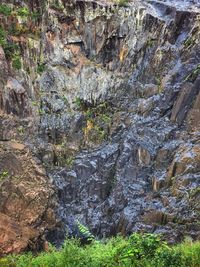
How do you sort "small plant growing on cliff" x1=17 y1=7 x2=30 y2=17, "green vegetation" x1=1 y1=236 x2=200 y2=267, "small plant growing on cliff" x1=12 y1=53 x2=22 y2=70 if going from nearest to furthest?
"green vegetation" x1=1 y1=236 x2=200 y2=267 → "small plant growing on cliff" x1=12 y1=53 x2=22 y2=70 → "small plant growing on cliff" x1=17 y1=7 x2=30 y2=17

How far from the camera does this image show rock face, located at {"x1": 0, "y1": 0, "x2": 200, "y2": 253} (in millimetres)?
17906

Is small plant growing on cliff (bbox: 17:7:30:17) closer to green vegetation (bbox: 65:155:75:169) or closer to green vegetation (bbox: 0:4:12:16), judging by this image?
green vegetation (bbox: 0:4:12:16)

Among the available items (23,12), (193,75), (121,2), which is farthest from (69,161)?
(121,2)

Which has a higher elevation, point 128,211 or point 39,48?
point 39,48

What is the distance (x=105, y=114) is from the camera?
2147 centimetres

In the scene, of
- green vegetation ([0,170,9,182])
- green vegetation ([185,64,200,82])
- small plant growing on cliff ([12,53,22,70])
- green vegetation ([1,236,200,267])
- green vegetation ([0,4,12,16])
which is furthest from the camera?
green vegetation ([0,4,12,16])

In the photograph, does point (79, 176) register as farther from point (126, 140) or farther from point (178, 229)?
point (178, 229)

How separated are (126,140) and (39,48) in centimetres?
717

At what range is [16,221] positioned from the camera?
716 inches

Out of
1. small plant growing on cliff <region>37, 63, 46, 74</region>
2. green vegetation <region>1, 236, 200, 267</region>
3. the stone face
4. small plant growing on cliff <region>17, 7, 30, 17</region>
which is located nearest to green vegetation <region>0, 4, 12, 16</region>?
→ small plant growing on cliff <region>17, 7, 30, 17</region>

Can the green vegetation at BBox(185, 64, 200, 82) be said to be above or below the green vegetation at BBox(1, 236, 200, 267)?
above

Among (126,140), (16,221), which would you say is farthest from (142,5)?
(16,221)

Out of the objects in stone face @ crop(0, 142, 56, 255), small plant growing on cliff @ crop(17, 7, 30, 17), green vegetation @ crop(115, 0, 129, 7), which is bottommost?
stone face @ crop(0, 142, 56, 255)

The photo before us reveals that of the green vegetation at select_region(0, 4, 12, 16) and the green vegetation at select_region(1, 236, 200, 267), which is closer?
the green vegetation at select_region(1, 236, 200, 267)
